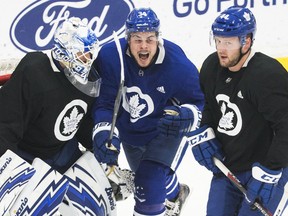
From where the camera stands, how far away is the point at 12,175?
2.92 metres

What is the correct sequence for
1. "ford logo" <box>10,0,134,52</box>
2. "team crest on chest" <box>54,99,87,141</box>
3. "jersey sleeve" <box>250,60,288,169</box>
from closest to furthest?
"jersey sleeve" <box>250,60,288,169</box>
"team crest on chest" <box>54,99,87,141</box>
"ford logo" <box>10,0,134,52</box>

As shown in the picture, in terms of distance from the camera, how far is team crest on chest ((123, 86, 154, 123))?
334 centimetres

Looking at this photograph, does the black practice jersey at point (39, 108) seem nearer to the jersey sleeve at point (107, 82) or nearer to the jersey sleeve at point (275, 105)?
the jersey sleeve at point (107, 82)

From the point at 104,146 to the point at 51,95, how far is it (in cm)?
33

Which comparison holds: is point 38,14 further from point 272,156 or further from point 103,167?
point 272,156

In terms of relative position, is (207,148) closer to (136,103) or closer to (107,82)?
(136,103)

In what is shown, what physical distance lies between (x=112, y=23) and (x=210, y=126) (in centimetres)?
184

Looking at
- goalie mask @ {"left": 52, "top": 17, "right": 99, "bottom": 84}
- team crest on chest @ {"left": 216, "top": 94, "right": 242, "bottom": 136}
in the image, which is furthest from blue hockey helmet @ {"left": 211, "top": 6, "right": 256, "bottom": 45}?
goalie mask @ {"left": 52, "top": 17, "right": 99, "bottom": 84}

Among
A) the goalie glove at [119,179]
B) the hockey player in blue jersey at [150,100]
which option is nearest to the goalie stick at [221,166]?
the hockey player in blue jersey at [150,100]

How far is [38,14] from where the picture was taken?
466 centimetres

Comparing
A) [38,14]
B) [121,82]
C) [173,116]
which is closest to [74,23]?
[121,82]

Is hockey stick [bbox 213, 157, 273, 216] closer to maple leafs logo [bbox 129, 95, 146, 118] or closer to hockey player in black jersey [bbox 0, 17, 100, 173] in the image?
maple leafs logo [bbox 129, 95, 146, 118]

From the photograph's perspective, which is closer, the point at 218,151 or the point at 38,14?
the point at 218,151

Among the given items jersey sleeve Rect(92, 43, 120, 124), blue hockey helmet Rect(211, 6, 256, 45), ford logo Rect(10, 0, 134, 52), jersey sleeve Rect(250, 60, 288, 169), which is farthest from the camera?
ford logo Rect(10, 0, 134, 52)
